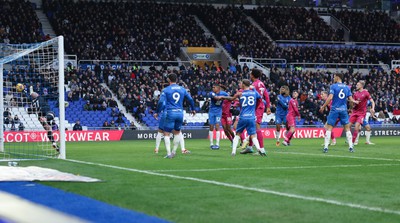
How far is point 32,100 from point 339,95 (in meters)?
9.96

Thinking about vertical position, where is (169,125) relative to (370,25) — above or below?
below

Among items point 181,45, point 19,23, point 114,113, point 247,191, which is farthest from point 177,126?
point 181,45

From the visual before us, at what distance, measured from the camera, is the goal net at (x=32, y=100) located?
15367mm

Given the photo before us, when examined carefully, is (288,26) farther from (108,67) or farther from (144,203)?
(144,203)

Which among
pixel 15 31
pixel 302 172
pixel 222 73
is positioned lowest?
pixel 302 172

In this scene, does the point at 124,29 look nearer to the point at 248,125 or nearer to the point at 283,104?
the point at 283,104

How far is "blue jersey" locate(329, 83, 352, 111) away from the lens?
1814 centimetres

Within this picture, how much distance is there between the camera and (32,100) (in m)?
20.3

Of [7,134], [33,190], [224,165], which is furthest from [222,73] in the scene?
[33,190]

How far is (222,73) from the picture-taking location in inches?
1721

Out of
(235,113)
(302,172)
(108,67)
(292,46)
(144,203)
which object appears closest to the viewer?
(144,203)

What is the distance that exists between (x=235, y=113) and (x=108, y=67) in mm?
9589

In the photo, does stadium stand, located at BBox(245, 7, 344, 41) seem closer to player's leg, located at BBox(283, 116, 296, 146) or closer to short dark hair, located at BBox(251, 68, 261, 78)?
player's leg, located at BBox(283, 116, 296, 146)

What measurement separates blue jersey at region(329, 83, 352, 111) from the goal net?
804 cm
